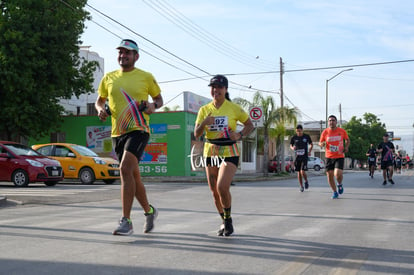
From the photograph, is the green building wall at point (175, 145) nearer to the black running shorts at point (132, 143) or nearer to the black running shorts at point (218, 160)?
the black running shorts at point (218, 160)

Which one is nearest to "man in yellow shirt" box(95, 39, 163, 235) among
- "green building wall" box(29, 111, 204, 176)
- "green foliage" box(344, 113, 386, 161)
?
"green building wall" box(29, 111, 204, 176)

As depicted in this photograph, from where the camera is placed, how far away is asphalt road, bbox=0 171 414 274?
445 centimetres

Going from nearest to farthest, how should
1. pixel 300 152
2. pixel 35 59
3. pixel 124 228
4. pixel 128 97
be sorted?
1. pixel 124 228
2. pixel 128 97
3. pixel 300 152
4. pixel 35 59

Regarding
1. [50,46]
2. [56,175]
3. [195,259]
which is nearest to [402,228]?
[195,259]

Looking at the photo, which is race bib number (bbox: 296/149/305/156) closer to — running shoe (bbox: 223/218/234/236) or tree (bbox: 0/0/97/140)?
running shoe (bbox: 223/218/234/236)

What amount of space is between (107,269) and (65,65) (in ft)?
76.5

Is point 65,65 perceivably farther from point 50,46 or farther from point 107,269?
point 107,269

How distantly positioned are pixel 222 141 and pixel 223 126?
18 centimetres

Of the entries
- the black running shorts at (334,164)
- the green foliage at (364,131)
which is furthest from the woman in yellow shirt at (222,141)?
the green foliage at (364,131)

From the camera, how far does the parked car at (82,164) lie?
1964cm

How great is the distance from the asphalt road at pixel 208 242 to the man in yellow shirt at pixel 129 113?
523 mm

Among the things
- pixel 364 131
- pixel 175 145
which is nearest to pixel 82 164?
pixel 175 145

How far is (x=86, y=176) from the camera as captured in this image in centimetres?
1977

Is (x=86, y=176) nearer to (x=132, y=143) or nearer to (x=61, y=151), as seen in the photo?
(x=61, y=151)
